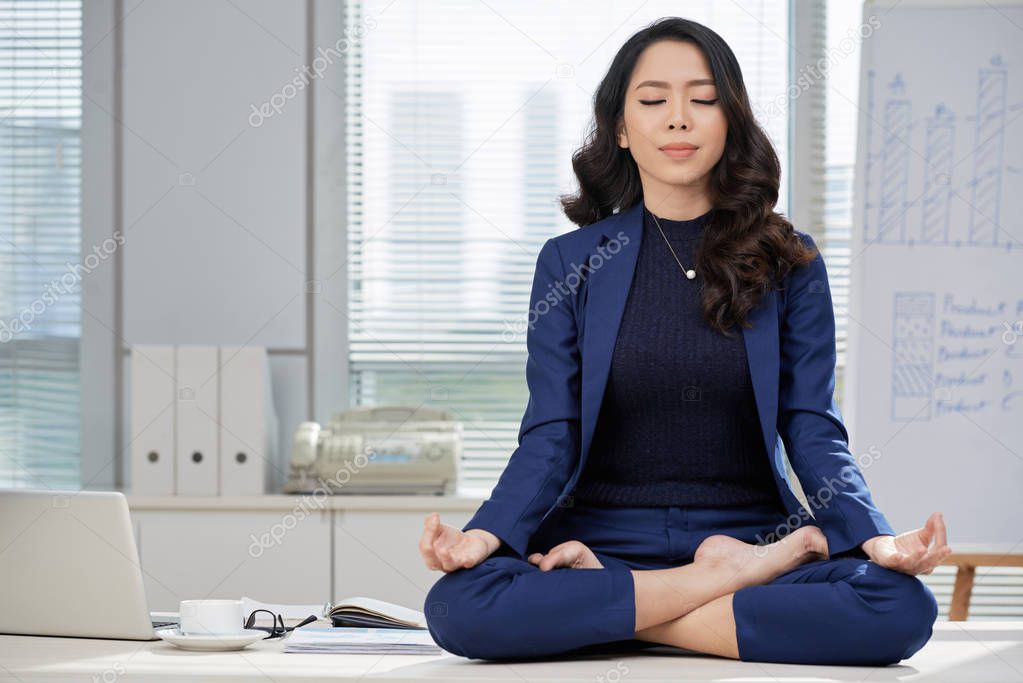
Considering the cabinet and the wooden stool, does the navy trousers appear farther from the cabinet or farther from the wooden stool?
the cabinet

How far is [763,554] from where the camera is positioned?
1707mm

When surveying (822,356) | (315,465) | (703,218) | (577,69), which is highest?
(577,69)

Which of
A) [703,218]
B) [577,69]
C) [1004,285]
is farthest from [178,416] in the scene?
[1004,285]

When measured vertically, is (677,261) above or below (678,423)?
above

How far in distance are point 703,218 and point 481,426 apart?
1.86 m

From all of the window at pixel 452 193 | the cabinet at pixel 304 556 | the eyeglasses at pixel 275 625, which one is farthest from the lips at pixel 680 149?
the window at pixel 452 193

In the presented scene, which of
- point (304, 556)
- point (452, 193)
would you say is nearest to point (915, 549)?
point (304, 556)

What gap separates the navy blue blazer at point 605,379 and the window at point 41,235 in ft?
7.42

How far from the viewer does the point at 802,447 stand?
181 cm

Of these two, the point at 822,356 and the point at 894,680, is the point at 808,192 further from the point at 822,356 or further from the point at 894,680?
the point at 894,680

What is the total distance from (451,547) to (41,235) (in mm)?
2590

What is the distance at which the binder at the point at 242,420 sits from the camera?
3.29m

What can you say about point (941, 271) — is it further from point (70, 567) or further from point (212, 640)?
point (70, 567)

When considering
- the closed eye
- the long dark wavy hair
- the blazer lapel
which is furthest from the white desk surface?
the closed eye
